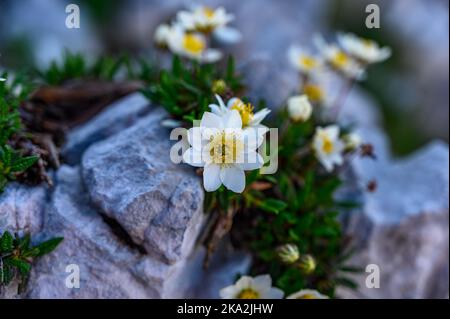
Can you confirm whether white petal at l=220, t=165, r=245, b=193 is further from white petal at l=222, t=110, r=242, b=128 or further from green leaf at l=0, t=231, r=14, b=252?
green leaf at l=0, t=231, r=14, b=252

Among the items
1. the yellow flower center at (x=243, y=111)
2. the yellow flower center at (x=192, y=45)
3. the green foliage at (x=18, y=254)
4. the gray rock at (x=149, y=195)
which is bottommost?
the green foliage at (x=18, y=254)

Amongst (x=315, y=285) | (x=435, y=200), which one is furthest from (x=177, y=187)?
(x=435, y=200)

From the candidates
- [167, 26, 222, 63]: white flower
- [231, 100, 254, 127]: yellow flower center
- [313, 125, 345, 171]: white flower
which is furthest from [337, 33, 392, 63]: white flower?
[231, 100, 254, 127]: yellow flower center

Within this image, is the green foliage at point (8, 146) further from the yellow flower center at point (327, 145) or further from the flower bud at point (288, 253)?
the yellow flower center at point (327, 145)

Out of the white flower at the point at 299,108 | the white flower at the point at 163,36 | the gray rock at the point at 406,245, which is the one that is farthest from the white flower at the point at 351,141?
the white flower at the point at 163,36

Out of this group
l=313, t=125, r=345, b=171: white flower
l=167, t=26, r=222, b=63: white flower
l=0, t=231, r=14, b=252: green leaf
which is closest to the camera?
l=0, t=231, r=14, b=252: green leaf
